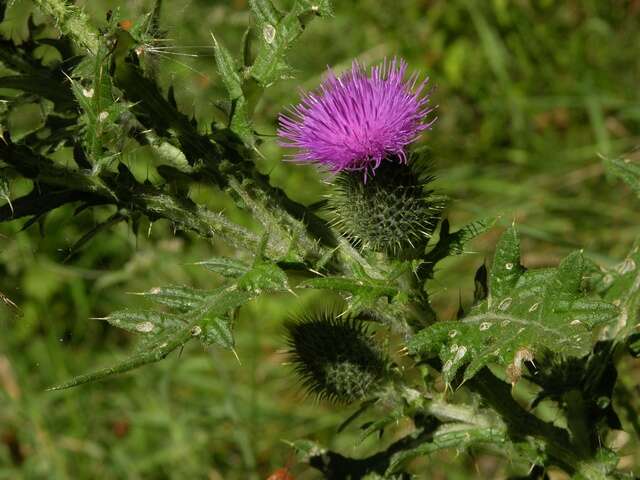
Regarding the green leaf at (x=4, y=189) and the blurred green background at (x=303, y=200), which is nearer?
the green leaf at (x=4, y=189)

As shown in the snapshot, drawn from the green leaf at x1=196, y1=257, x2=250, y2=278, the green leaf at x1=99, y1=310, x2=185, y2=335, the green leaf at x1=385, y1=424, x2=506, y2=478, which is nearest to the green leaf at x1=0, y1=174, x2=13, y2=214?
the green leaf at x1=99, y1=310, x2=185, y2=335

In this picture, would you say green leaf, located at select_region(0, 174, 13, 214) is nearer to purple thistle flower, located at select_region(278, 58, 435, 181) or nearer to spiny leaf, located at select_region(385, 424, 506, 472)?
purple thistle flower, located at select_region(278, 58, 435, 181)

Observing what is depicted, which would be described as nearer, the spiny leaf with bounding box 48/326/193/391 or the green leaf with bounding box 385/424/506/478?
the spiny leaf with bounding box 48/326/193/391

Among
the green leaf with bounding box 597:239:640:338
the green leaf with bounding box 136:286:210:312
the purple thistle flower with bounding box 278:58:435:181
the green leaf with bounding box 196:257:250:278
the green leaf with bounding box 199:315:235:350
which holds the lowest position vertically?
the green leaf with bounding box 597:239:640:338

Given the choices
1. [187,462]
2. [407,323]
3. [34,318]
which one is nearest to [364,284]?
[407,323]

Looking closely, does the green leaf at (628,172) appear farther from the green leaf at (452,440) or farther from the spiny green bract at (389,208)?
the green leaf at (452,440)

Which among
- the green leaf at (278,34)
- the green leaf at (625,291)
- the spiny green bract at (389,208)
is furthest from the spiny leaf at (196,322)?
the green leaf at (625,291)

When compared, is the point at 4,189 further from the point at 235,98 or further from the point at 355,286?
the point at 355,286
